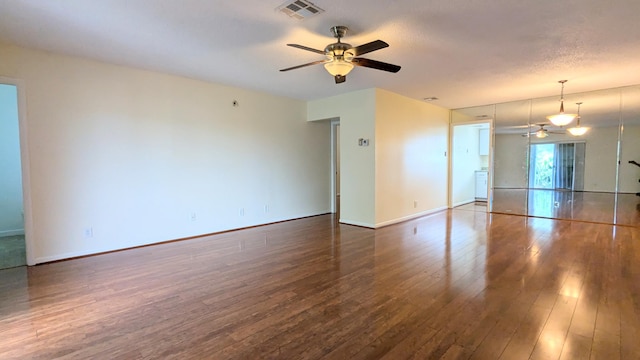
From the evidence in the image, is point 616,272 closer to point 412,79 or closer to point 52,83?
point 412,79

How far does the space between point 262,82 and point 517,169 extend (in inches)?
254

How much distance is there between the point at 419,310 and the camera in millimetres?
2496

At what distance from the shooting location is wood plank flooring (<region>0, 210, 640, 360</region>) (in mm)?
2008

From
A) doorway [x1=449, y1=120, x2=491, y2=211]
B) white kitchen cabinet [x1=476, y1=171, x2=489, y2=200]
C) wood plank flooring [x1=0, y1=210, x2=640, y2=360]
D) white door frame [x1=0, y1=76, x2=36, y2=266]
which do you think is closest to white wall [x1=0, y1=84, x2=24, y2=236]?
white door frame [x1=0, y1=76, x2=36, y2=266]

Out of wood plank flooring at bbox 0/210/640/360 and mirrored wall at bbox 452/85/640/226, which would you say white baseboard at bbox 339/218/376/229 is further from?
mirrored wall at bbox 452/85/640/226

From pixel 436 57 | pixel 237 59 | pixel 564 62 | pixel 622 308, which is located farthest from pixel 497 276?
pixel 237 59

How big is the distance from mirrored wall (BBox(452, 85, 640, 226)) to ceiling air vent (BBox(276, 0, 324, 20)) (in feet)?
18.6

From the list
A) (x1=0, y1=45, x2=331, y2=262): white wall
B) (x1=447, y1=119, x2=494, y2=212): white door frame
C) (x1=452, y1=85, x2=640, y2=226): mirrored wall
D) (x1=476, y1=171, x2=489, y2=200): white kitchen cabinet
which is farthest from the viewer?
(x1=476, y1=171, x2=489, y2=200): white kitchen cabinet

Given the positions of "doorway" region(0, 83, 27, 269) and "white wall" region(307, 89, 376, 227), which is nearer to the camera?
"doorway" region(0, 83, 27, 269)

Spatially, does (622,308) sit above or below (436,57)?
below

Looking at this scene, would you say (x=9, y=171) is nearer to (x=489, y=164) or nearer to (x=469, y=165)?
(x=489, y=164)

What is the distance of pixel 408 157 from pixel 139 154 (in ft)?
15.7

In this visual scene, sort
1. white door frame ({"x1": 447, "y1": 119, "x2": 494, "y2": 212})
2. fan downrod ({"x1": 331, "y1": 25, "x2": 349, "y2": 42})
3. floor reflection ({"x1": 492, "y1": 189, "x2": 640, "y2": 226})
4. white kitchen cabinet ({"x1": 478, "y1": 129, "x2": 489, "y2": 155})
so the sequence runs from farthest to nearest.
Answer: white kitchen cabinet ({"x1": 478, "y1": 129, "x2": 489, "y2": 155}) → white door frame ({"x1": 447, "y1": 119, "x2": 494, "y2": 212}) → floor reflection ({"x1": 492, "y1": 189, "x2": 640, "y2": 226}) → fan downrod ({"x1": 331, "y1": 25, "x2": 349, "y2": 42})

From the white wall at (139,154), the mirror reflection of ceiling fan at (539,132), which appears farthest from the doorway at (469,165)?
the white wall at (139,154)
